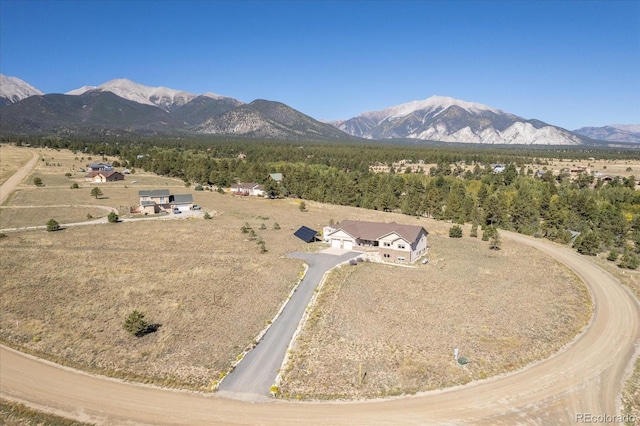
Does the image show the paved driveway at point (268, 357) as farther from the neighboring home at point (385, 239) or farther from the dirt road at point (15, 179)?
the dirt road at point (15, 179)

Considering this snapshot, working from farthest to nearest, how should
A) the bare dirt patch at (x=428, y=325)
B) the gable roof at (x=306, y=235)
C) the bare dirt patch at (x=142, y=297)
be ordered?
the gable roof at (x=306, y=235) < the bare dirt patch at (x=142, y=297) < the bare dirt patch at (x=428, y=325)

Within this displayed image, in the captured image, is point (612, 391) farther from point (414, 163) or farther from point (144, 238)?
point (414, 163)

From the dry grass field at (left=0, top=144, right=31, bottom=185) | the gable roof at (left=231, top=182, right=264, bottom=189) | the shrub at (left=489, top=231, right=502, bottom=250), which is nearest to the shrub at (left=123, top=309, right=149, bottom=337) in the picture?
the shrub at (left=489, top=231, right=502, bottom=250)

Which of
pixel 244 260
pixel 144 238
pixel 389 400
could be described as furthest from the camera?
pixel 144 238

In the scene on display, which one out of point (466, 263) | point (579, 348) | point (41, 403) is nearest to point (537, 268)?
point (466, 263)

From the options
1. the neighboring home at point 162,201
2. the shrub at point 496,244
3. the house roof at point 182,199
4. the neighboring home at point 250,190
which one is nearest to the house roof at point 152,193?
the neighboring home at point 162,201
